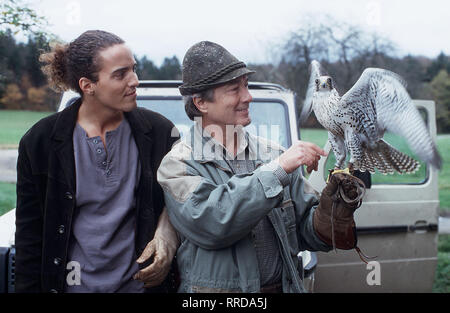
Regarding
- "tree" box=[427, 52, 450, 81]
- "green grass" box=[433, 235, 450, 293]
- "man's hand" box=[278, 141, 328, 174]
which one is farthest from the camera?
"green grass" box=[433, 235, 450, 293]

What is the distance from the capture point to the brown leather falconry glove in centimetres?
163

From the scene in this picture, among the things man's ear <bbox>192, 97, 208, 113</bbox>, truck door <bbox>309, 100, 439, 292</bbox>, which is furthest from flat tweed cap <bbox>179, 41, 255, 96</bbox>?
truck door <bbox>309, 100, 439, 292</bbox>

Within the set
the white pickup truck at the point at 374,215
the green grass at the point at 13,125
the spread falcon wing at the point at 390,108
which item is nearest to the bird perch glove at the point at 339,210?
the spread falcon wing at the point at 390,108

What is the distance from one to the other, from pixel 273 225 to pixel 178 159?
0.45 meters

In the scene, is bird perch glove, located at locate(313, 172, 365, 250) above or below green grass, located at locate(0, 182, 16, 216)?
above

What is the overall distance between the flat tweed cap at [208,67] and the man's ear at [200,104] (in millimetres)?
32

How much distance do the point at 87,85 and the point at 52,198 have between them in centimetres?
49

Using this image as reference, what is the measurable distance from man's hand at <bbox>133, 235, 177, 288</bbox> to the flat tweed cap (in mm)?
626

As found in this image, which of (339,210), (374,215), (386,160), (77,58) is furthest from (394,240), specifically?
(77,58)

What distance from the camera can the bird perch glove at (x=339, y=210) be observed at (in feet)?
5.35

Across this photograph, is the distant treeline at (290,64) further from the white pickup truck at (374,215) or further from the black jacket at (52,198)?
the black jacket at (52,198)

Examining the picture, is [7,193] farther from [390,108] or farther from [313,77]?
[390,108]

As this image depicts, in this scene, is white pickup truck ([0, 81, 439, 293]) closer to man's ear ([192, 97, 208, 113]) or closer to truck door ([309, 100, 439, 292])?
truck door ([309, 100, 439, 292])

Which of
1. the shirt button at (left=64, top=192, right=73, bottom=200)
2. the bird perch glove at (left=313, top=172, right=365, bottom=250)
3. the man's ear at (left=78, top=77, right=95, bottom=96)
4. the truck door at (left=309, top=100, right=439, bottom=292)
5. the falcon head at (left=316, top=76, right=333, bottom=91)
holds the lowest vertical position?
the truck door at (left=309, top=100, right=439, bottom=292)
